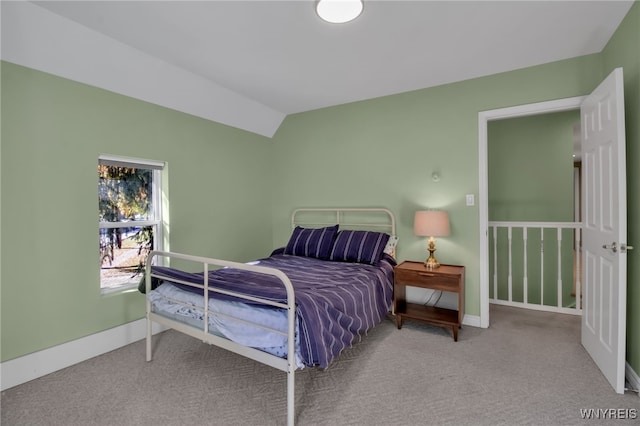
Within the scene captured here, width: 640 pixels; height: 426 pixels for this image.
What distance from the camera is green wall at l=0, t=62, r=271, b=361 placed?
2193mm

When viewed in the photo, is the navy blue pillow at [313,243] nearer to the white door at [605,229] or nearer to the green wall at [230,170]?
the green wall at [230,170]

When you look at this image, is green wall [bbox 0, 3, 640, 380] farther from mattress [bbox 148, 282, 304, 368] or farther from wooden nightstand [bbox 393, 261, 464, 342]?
mattress [bbox 148, 282, 304, 368]

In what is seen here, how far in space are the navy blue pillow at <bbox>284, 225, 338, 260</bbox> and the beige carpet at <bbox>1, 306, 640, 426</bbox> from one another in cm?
112

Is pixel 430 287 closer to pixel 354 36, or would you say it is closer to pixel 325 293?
pixel 325 293

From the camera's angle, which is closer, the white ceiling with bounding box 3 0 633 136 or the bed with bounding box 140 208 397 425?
the bed with bounding box 140 208 397 425

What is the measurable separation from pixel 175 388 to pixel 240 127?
2980 mm

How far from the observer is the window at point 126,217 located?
2838 mm

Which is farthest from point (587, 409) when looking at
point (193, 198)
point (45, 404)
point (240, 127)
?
point (240, 127)

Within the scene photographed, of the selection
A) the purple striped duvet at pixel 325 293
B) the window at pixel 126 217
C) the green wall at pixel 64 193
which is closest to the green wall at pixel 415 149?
the purple striped duvet at pixel 325 293

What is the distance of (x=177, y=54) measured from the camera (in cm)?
264

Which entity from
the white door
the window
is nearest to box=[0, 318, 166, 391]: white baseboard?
the window

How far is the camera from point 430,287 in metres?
2.94

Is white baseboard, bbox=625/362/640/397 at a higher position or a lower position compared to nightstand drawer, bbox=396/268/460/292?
lower

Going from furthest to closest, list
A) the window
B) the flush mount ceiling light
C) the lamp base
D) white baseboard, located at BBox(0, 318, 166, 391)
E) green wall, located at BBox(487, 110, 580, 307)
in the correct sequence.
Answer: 1. green wall, located at BBox(487, 110, 580, 307)
2. the lamp base
3. the window
4. white baseboard, located at BBox(0, 318, 166, 391)
5. the flush mount ceiling light
